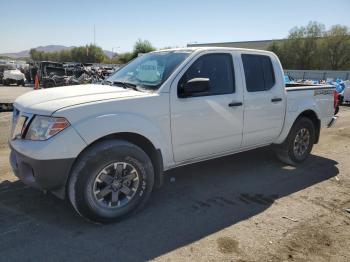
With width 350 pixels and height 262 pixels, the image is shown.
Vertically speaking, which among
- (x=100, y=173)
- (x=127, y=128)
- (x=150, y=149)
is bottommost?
(x=100, y=173)

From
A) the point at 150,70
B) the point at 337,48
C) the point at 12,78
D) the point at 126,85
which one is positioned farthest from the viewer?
the point at 337,48

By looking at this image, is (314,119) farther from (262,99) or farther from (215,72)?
(215,72)

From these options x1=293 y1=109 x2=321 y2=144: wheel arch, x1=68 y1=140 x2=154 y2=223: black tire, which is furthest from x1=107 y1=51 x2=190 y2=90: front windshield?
x1=293 y1=109 x2=321 y2=144: wheel arch

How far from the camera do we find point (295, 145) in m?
6.33

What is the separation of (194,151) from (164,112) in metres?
0.74

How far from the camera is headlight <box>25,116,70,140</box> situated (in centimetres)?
357

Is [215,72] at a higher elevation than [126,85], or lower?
higher

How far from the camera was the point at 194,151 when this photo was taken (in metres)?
4.71

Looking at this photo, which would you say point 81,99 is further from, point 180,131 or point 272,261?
point 272,261

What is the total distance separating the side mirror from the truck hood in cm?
46

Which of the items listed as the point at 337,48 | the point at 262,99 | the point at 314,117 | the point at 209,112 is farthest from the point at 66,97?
the point at 337,48

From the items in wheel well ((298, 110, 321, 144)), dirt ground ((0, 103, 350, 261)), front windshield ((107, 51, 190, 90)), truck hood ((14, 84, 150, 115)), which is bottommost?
dirt ground ((0, 103, 350, 261))

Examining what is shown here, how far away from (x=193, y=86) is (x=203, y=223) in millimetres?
1542

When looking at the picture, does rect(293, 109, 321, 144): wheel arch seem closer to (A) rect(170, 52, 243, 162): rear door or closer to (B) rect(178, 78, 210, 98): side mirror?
(A) rect(170, 52, 243, 162): rear door
